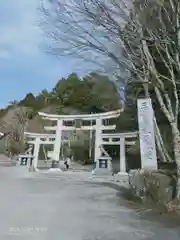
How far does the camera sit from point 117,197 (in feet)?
34.3

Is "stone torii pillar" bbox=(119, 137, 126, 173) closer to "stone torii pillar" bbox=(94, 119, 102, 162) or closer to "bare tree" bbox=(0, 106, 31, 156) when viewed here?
"stone torii pillar" bbox=(94, 119, 102, 162)

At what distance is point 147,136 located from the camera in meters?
10.0

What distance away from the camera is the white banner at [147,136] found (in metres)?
9.72

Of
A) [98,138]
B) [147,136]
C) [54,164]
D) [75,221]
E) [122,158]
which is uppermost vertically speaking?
[98,138]

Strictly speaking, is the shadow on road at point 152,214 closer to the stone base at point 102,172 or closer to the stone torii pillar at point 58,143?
the stone base at point 102,172

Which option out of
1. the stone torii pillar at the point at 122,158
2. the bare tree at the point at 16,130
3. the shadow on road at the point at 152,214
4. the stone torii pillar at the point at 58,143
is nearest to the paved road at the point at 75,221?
the shadow on road at the point at 152,214

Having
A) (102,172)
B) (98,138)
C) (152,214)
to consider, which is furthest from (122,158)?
(152,214)

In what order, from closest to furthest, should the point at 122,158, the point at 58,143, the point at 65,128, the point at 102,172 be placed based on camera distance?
the point at 102,172 < the point at 122,158 < the point at 58,143 < the point at 65,128

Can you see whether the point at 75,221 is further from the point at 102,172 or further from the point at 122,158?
the point at 122,158

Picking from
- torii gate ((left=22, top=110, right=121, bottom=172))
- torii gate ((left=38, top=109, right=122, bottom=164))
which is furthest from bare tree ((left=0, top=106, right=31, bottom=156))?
torii gate ((left=38, top=109, right=122, bottom=164))

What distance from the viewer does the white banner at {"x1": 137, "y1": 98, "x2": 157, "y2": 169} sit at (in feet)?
31.9

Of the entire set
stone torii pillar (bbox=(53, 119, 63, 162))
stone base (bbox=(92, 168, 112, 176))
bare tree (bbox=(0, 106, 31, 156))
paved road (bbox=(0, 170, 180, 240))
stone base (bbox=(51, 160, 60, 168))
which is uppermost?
bare tree (bbox=(0, 106, 31, 156))

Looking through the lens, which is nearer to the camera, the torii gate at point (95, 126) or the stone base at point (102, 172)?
the stone base at point (102, 172)

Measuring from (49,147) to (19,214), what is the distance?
113ft
